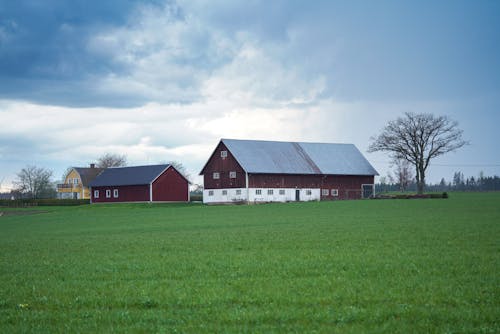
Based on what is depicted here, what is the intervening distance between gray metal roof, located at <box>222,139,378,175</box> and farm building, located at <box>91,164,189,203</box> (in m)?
13.4

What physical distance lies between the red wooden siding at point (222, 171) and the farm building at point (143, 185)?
8.76m

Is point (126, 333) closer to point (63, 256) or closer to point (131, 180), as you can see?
point (63, 256)

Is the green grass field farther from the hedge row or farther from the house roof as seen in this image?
the house roof

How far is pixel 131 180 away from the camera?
92.3m

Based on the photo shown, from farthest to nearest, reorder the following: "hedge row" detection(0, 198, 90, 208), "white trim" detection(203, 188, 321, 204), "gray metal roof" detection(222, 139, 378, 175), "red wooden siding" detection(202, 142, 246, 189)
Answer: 1. "hedge row" detection(0, 198, 90, 208)
2. "gray metal roof" detection(222, 139, 378, 175)
3. "red wooden siding" detection(202, 142, 246, 189)
4. "white trim" detection(203, 188, 321, 204)

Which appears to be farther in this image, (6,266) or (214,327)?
(6,266)

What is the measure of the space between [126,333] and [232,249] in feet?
36.8

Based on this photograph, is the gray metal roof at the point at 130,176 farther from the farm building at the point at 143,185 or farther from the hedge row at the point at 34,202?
the hedge row at the point at 34,202

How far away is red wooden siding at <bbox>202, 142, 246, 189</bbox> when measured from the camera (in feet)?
264

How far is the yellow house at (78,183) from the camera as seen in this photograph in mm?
127312

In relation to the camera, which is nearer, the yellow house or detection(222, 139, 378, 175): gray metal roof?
detection(222, 139, 378, 175): gray metal roof

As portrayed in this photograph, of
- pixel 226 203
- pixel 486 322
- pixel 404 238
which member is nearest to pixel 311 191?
pixel 226 203

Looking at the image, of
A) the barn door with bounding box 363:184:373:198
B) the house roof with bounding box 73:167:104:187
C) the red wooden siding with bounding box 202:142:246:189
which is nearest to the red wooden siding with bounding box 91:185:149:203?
the red wooden siding with bounding box 202:142:246:189

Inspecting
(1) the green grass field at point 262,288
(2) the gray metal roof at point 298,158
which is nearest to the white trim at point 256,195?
(2) the gray metal roof at point 298,158
